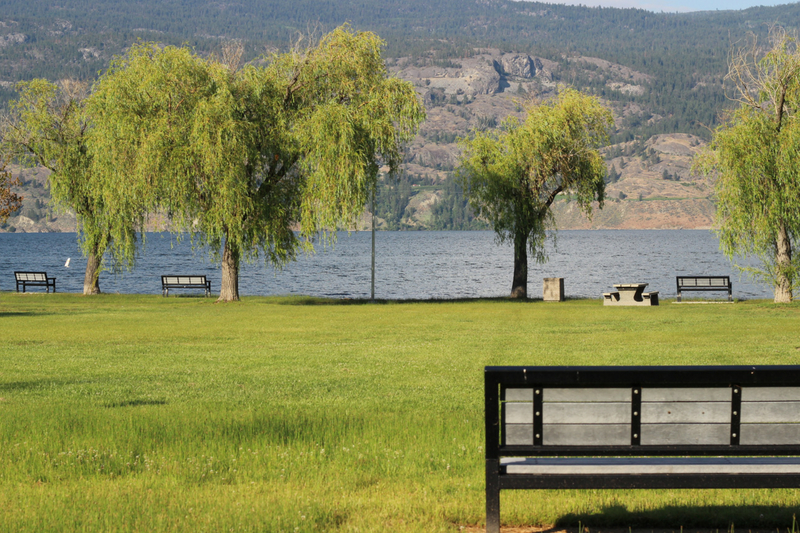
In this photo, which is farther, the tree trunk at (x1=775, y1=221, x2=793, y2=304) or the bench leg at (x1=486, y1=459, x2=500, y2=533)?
the tree trunk at (x1=775, y1=221, x2=793, y2=304)

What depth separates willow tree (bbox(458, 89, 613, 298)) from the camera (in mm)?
36875

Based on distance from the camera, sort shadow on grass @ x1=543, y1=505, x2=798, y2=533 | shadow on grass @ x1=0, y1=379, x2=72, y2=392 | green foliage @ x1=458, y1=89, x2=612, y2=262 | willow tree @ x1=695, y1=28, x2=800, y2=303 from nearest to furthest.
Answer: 1. shadow on grass @ x1=543, y1=505, x2=798, y2=533
2. shadow on grass @ x1=0, y1=379, x2=72, y2=392
3. willow tree @ x1=695, y1=28, x2=800, y2=303
4. green foliage @ x1=458, y1=89, x2=612, y2=262

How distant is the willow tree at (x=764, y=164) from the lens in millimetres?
28844

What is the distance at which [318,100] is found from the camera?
3203cm

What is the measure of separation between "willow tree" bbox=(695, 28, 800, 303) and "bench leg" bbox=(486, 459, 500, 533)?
27485 millimetres

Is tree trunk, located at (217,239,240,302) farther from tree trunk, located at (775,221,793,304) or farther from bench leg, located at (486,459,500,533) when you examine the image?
bench leg, located at (486,459,500,533)

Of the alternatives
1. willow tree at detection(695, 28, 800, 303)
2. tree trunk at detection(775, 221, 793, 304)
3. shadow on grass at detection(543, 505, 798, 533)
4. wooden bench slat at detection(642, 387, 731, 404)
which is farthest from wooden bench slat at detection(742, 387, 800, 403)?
tree trunk at detection(775, 221, 793, 304)

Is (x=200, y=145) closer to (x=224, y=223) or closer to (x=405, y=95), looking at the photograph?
(x=224, y=223)

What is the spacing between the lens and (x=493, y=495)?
464 cm

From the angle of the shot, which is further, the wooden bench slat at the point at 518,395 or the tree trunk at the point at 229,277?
the tree trunk at the point at 229,277

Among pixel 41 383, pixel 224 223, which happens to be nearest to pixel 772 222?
pixel 224 223

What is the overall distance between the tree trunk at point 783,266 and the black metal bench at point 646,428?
27.4 m

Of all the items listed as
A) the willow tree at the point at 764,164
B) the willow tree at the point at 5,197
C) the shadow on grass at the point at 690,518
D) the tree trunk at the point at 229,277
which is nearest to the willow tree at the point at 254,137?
the tree trunk at the point at 229,277

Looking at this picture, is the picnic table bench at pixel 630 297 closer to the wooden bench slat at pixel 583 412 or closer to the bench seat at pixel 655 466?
the bench seat at pixel 655 466
